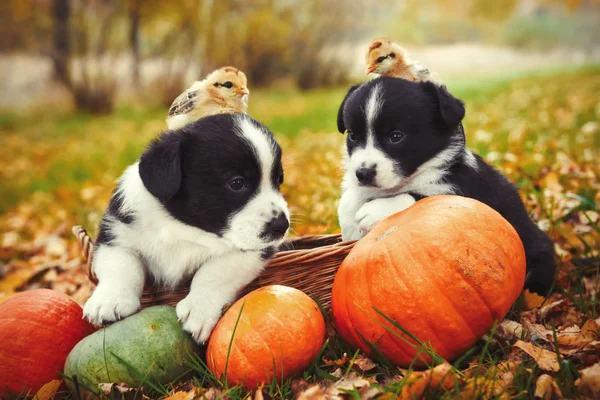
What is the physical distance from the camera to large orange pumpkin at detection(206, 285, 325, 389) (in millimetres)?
2041

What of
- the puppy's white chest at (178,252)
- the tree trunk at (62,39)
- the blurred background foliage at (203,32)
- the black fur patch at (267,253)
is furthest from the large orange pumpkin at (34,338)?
the tree trunk at (62,39)

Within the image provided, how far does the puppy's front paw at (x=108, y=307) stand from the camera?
2.25 m

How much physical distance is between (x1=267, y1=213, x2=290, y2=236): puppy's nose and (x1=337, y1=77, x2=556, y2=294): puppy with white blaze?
0.43 meters

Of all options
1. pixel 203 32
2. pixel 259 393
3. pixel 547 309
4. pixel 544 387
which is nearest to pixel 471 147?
pixel 547 309

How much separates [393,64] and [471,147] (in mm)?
2662

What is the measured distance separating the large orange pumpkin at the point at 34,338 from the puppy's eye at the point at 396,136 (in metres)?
1.69

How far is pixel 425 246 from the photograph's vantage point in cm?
209

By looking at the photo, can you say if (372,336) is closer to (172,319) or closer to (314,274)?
(314,274)

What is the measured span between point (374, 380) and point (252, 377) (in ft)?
1.52

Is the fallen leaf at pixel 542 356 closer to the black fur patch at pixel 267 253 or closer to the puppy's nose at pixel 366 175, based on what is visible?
the puppy's nose at pixel 366 175

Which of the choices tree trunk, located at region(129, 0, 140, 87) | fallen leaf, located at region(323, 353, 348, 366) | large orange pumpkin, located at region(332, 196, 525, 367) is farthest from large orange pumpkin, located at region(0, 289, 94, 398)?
tree trunk, located at region(129, 0, 140, 87)

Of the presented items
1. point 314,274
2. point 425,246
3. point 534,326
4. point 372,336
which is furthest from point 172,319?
point 534,326

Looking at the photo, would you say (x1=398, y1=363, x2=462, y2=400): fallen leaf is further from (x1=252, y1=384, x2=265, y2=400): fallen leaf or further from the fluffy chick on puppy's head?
the fluffy chick on puppy's head

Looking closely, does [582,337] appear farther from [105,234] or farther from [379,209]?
[105,234]
